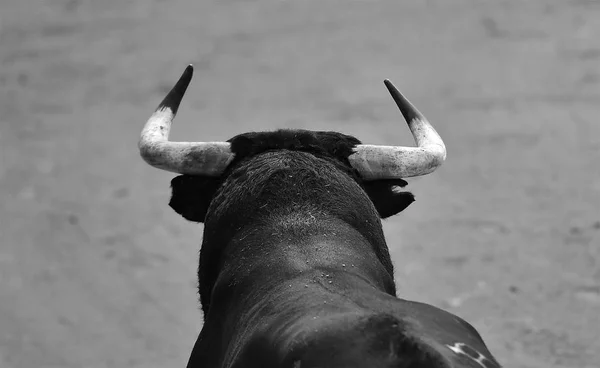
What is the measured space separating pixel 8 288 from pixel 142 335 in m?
1.30

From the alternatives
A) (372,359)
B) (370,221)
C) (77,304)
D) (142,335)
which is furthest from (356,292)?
(77,304)

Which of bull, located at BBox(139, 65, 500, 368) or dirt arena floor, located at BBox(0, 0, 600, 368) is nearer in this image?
bull, located at BBox(139, 65, 500, 368)

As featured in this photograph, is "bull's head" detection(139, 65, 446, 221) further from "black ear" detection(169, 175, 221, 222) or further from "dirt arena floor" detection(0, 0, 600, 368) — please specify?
"dirt arena floor" detection(0, 0, 600, 368)

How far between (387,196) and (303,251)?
1053 millimetres

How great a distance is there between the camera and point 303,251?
3.40 metres

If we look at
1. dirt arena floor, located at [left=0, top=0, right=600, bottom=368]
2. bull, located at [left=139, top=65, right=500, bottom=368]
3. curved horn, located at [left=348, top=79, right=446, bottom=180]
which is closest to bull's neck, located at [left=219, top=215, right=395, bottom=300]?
bull, located at [left=139, top=65, right=500, bottom=368]

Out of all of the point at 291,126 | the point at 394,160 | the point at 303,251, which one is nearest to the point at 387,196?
the point at 394,160

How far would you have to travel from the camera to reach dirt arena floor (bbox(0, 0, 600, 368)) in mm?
7574

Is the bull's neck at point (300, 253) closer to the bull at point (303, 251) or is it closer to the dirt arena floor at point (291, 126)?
the bull at point (303, 251)

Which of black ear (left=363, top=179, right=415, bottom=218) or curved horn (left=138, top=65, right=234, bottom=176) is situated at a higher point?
curved horn (left=138, top=65, right=234, bottom=176)

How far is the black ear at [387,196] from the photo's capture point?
4355mm

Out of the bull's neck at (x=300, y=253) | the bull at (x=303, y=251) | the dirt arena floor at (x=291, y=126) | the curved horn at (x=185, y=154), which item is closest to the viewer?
the bull at (x=303, y=251)

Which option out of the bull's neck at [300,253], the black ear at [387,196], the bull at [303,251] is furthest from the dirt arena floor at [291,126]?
the bull's neck at [300,253]

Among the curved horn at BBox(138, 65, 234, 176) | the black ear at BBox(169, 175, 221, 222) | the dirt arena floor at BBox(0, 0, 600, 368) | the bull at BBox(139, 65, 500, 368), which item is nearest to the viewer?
the bull at BBox(139, 65, 500, 368)
